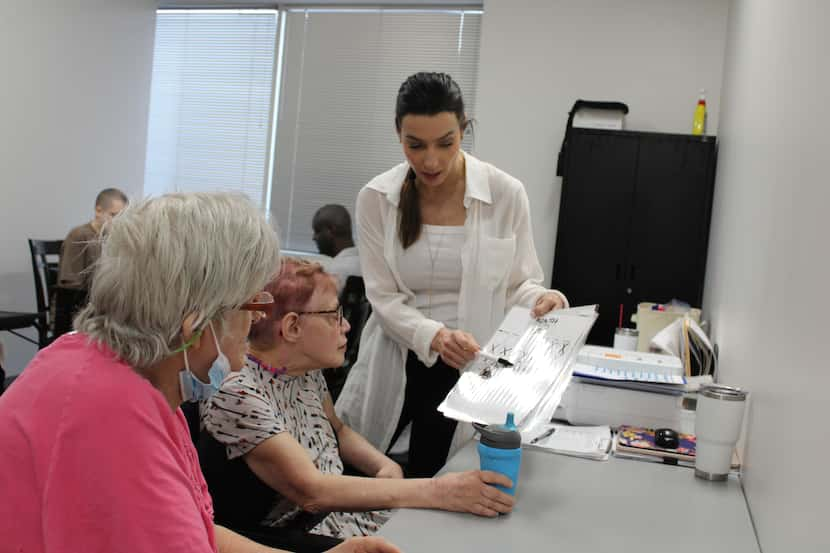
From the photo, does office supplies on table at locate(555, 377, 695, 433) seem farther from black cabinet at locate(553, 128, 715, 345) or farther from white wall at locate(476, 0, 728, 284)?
white wall at locate(476, 0, 728, 284)

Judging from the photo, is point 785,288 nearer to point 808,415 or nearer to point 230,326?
point 808,415

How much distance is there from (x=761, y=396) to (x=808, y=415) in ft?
1.50

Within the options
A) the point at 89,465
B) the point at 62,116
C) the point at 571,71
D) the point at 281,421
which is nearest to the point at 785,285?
the point at 281,421

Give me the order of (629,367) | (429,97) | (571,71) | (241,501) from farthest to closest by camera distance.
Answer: (571,71)
(629,367)
(429,97)
(241,501)

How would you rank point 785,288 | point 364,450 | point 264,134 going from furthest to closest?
point 264,134, point 364,450, point 785,288

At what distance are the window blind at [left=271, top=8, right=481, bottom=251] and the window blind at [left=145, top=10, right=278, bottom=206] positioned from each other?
0.19m

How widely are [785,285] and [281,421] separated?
1.01 metres

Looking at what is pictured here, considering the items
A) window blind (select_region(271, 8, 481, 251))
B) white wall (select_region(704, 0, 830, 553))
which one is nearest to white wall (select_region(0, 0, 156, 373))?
window blind (select_region(271, 8, 481, 251))

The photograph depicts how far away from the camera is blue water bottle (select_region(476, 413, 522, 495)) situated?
136cm

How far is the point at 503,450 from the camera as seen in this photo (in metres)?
1.36

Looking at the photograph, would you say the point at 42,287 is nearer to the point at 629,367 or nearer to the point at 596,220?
the point at 596,220

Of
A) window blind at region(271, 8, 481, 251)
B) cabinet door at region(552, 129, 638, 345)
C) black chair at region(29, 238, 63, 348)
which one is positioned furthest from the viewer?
window blind at region(271, 8, 481, 251)

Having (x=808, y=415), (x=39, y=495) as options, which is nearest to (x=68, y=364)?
(x=39, y=495)

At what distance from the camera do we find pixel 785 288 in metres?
1.42
